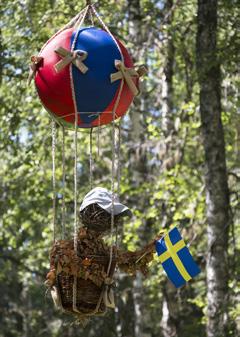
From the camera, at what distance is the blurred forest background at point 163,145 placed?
873 cm

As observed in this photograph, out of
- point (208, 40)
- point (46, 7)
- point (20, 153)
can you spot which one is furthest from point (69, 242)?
point (20, 153)

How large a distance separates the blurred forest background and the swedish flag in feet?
9.99

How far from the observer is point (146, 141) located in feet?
43.4

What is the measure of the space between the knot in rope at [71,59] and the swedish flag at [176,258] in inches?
48.0

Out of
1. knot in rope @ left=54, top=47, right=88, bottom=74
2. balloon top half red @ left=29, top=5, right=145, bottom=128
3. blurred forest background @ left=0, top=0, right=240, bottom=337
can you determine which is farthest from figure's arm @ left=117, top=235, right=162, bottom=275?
blurred forest background @ left=0, top=0, right=240, bottom=337

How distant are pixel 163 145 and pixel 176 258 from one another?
7632mm

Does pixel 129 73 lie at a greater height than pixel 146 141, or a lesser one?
lesser

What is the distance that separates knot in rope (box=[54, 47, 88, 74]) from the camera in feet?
16.7

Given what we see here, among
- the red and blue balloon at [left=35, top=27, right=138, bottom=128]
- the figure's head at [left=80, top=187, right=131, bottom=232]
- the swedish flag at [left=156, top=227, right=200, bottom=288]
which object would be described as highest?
the red and blue balloon at [left=35, top=27, right=138, bottom=128]

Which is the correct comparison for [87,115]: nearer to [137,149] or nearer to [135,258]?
[135,258]

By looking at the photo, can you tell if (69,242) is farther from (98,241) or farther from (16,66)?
(16,66)

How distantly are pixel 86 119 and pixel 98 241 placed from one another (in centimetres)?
81

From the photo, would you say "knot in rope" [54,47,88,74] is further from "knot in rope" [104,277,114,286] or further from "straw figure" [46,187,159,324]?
"knot in rope" [104,277,114,286]

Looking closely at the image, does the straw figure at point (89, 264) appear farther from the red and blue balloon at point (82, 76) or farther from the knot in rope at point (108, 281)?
the red and blue balloon at point (82, 76)
